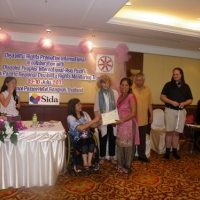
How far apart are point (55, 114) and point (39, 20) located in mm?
2051

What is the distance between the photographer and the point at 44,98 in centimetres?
469

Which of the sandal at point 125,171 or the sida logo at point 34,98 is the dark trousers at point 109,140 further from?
the sida logo at point 34,98

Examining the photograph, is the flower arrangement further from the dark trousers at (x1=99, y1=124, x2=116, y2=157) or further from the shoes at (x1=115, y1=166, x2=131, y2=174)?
the shoes at (x1=115, y1=166, x2=131, y2=174)

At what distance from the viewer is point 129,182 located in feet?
9.76

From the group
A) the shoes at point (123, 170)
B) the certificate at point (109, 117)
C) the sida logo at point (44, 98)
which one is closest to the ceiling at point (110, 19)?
the sida logo at point (44, 98)

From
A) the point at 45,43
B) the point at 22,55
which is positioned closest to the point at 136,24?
the point at 45,43

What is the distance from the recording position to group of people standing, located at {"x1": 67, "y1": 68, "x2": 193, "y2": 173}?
317 cm

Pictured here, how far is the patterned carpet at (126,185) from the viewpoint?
2578mm

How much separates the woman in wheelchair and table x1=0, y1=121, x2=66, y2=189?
41 cm

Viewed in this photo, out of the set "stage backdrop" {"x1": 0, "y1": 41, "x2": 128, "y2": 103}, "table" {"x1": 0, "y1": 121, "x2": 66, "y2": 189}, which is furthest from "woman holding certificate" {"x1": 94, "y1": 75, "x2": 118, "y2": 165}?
"stage backdrop" {"x1": 0, "y1": 41, "x2": 128, "y2": 103}

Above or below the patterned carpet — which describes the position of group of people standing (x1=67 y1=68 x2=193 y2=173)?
above

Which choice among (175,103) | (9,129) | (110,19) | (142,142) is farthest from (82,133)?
(110,19)

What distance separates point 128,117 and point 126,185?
94 cm

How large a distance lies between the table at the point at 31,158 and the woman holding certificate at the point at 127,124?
0.94 m
